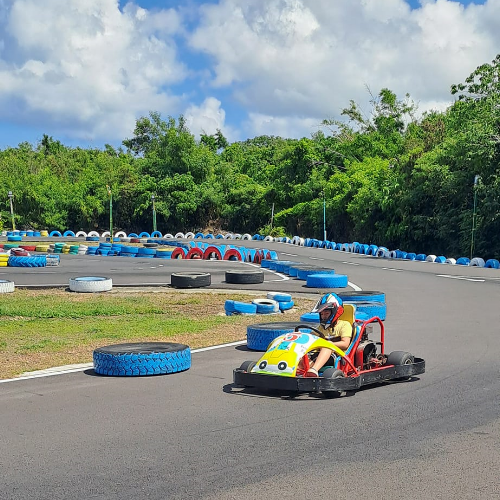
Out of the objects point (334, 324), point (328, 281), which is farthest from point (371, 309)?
point (328, 281)

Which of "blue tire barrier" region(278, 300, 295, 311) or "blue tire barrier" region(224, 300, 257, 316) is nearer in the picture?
"blue tire barrier" region(224, 300, 257, 316)

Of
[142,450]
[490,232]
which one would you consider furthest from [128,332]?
[490,232]

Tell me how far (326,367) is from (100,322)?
6.58 meters

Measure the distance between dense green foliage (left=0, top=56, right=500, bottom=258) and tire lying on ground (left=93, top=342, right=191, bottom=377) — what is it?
2590 cm

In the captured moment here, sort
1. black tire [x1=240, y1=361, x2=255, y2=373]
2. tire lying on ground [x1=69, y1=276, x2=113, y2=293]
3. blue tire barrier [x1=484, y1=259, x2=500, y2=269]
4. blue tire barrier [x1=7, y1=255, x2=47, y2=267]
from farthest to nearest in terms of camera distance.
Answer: blue tire barrier [x1=484, y1=259, x2=500, y2=269] < blue tire barrier [x1=7, y1=255, x2=47, y2=267] < tire lying on ground [x1=69, y1=276, x2=113, y2=293] < black tire [x1=240, y1=361, x2=255, y2=373]

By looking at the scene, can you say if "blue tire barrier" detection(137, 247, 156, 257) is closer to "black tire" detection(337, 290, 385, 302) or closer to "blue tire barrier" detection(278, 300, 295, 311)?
"blue tire barrier" detection(278, 300, 295, 311)

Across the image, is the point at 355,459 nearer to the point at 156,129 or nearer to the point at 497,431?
the point at 497,431

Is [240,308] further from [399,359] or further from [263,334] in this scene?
[399,359]

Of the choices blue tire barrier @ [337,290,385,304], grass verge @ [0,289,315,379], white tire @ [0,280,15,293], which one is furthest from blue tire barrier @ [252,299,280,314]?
white tire @ [0,280,15,293]

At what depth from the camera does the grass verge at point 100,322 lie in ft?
Answer: 32.5

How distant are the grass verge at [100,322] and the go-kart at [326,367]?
10.6ft

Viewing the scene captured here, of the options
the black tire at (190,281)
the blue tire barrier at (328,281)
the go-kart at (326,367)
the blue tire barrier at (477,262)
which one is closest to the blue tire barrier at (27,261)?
the black tire at (190,281)

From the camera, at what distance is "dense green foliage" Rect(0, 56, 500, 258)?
34312mm

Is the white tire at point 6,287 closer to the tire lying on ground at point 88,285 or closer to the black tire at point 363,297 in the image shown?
the tire lying on ground at point 88,285
